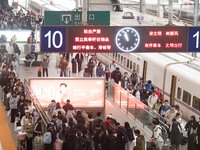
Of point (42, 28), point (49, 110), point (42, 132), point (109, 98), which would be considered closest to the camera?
point (42, 28)

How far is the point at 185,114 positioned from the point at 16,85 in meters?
6.36

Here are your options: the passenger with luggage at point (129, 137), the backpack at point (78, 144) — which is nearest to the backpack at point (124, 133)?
the passenger with luggage at point (129, 137)

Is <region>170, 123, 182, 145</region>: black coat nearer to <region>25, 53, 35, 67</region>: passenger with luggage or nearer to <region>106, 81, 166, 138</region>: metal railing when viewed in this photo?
<region>106, 81, 166, 138</region>: metal railing

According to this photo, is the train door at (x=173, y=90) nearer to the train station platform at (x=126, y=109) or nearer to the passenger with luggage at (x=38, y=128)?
the train station platform at (x=126, y=109)

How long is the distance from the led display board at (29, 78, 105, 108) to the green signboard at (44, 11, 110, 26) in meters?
2.81

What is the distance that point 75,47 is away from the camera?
15758 millimetres

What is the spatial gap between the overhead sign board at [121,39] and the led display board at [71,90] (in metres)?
5.48

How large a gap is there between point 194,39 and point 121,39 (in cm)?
210

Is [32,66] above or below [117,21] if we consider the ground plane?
below

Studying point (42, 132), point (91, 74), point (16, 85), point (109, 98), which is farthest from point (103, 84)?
point (91, 74)

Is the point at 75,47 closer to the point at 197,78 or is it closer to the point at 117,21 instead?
the point at 197,78

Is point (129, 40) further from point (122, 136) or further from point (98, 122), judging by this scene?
point (122, 136)

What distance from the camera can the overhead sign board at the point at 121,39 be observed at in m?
15.5

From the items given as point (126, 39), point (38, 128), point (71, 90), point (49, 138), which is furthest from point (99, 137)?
point (71, 90)
